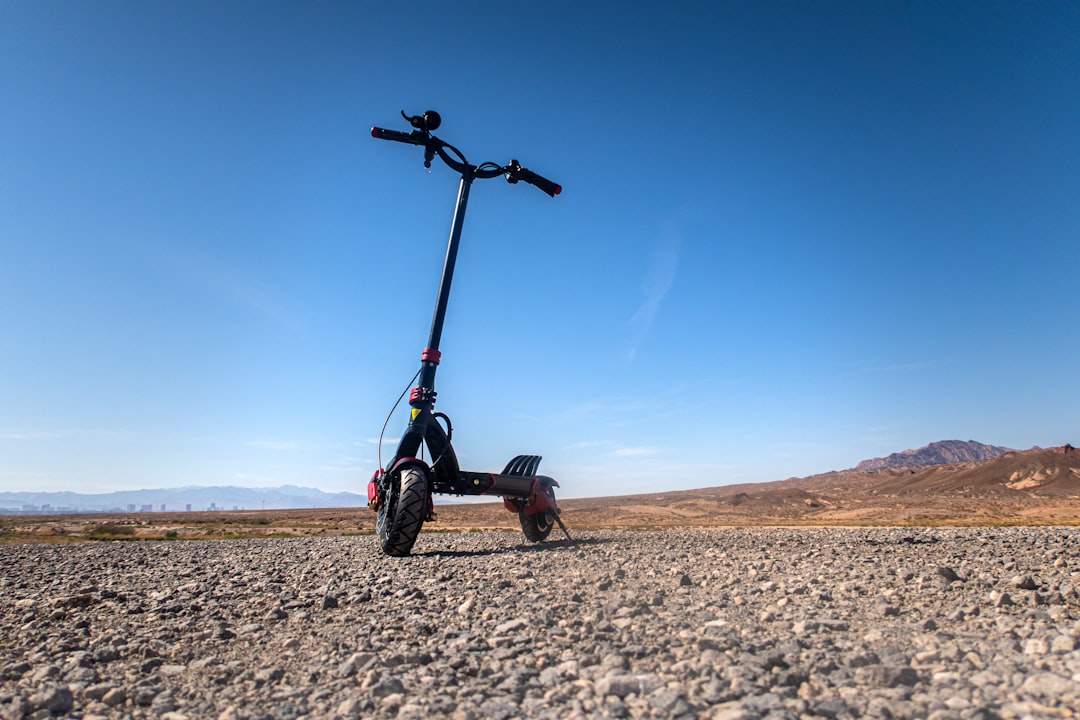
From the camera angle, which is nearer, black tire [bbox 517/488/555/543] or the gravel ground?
the gravel ground

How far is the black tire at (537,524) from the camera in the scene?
1652cm

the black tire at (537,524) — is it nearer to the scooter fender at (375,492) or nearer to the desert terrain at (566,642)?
the scooter fender at (375,492)

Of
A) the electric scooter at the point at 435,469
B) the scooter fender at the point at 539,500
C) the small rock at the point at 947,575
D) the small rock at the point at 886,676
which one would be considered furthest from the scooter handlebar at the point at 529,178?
the small rock at the point at 886,676

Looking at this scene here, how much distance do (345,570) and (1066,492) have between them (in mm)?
90152

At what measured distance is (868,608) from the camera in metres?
6.02

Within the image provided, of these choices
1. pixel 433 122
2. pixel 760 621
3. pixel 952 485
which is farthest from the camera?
pixel 952 485

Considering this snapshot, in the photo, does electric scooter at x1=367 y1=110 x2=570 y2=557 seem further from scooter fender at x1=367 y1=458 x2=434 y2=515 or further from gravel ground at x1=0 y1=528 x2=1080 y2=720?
gravel ground at x1=0 y1=528 x2=1080 y2=720

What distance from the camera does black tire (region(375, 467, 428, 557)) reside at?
11703mm

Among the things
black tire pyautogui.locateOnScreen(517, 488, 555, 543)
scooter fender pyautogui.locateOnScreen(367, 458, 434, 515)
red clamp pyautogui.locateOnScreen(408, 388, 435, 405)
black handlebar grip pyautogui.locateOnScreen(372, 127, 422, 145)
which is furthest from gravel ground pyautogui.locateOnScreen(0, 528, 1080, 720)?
black handlebar grip pyautogui.locateOnScreen(372, 127, 422, 145)

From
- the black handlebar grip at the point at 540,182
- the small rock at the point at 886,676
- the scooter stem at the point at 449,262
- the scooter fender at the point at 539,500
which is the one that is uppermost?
the black handlebar grip at the point at 540,182

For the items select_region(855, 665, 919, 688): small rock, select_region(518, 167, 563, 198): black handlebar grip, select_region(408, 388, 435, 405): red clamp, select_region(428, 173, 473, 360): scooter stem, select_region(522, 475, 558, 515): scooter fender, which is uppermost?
select_region(518, 167, 563, 198): black handlebar grip

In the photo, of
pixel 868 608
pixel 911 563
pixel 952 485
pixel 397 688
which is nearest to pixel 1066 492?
pixel 952 485

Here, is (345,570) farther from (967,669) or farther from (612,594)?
(967,669)

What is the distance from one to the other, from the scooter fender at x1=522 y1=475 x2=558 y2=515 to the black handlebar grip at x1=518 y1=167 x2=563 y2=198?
30.2 feet
